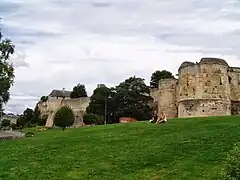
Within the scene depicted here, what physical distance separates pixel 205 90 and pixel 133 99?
20.8 meters

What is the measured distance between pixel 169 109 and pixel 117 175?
141ft

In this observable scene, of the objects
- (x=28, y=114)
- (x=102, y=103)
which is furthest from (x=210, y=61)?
(x=28, y=114)

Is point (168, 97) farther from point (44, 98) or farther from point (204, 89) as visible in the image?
point (44, 98)

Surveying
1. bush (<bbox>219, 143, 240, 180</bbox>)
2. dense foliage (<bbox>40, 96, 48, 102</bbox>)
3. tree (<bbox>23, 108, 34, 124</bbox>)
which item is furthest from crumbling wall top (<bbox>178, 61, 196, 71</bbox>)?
dense foliage (<bbox>40, 96, 48, 102</bbox>)

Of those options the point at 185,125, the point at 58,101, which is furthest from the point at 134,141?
the point at 58,101

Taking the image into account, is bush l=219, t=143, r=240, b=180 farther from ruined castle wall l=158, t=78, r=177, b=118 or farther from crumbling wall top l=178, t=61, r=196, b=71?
ruined castle wall l=158, t=78, r=177, b=118

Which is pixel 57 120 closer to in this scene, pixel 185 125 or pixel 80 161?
pixel 185 125

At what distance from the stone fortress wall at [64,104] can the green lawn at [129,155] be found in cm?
5780

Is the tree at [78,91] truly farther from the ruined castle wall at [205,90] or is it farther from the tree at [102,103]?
the ruined castle wall at [205,90]

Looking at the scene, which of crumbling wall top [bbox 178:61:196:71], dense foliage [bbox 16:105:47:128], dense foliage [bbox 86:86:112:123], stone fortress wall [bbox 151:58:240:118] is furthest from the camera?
dense foliage [bbox 16:105:47:128]

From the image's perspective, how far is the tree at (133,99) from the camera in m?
71.2

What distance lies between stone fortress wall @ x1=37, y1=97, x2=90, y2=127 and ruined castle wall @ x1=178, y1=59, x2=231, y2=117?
1346 inches

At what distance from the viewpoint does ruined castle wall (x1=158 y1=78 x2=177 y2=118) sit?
61.5 m

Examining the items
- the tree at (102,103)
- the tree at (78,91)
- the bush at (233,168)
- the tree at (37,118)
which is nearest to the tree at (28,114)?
the tree at (37,118)
